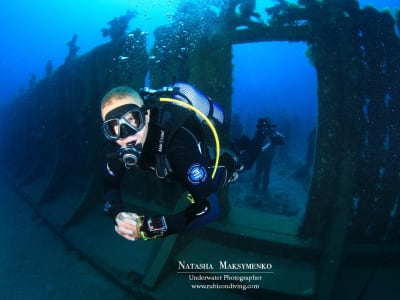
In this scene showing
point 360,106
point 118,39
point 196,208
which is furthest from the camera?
point 118,39

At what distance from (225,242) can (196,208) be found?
2.80m

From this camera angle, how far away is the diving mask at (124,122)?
7.40 ft

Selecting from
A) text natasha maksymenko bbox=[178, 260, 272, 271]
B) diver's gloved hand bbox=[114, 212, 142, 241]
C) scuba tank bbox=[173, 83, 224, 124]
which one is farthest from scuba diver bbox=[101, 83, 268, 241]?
text natasha maksymenko bbox=[178, 260, 272, 271]

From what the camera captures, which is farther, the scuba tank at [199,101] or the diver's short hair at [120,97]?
the scuba tank at [199,101]

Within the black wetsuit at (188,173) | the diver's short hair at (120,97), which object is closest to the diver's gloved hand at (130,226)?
the black wetsuit at (188,173)

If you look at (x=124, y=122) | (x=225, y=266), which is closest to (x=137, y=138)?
(x=124, y=122)

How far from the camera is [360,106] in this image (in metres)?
4.11

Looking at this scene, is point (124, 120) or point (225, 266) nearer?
point (124, 120)

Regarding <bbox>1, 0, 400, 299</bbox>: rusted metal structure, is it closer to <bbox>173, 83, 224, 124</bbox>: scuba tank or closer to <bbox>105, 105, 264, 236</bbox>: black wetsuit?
<bbox>173, 83, 224, 124</bbox>: scuba tank

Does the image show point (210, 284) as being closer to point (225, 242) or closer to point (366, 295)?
point (225, 242)

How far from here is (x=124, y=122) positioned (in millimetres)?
2234

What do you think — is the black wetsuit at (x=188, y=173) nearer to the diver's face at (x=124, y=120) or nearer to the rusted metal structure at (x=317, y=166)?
the diver's face at (x=124, y=120)

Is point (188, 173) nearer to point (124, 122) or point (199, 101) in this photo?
point (124, 122)

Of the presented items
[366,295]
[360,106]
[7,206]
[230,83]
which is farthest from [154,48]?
[7,206]
